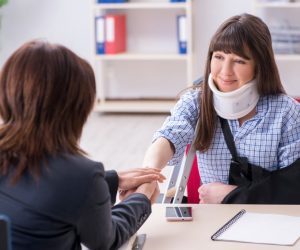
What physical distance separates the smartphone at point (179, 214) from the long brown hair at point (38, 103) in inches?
20.7

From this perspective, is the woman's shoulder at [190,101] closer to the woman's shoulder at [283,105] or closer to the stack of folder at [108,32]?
the woman's shoulder at [283,105]

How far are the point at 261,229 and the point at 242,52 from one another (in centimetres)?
65

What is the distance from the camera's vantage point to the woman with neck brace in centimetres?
221

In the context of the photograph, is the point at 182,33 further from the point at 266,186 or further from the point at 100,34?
the point at 266,186

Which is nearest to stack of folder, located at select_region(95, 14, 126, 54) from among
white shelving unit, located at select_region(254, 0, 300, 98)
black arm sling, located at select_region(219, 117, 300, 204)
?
white shelving unit, located at select_region(254, 0, 300, 98)

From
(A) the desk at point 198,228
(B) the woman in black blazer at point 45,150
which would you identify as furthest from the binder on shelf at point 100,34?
(B) the woman in black blazer at point 45,150

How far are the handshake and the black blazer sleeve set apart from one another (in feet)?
0.65

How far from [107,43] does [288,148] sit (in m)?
4.11

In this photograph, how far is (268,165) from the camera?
7.38ft

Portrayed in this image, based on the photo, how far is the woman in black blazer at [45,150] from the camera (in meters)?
1.41

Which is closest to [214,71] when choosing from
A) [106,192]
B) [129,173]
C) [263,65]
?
[263,65]

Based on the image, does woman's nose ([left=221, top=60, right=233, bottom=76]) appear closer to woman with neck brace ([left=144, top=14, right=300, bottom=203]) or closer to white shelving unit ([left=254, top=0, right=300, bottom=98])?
woman with neck brace ([left=144, top=14, right=300, bottom=203])

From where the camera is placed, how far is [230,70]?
2238 mm

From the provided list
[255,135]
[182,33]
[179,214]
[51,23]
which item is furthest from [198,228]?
[51,23]
